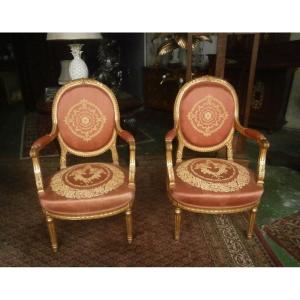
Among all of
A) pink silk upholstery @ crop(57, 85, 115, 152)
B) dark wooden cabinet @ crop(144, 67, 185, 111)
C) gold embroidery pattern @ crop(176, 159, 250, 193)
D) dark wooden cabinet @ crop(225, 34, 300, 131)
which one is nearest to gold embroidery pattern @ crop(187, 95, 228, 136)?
gold embroidery pattern @ crop(176, 159, 250, 193)

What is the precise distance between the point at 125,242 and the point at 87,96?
45.2 inches

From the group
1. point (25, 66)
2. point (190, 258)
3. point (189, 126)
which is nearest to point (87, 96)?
point (189, 126)

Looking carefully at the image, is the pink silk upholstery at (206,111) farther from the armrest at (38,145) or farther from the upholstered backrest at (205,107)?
the armrest at (38,145)

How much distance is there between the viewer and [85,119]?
2.15 m

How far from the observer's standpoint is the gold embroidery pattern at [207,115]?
2176 mm

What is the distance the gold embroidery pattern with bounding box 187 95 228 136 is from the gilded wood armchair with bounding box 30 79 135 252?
1.79ft

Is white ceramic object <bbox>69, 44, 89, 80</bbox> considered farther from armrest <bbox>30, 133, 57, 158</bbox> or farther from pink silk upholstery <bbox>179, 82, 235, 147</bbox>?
pink silk upholstery <bbox>179, 82, 235, 147</bbox>

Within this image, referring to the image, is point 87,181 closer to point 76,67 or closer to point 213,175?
point 213,175

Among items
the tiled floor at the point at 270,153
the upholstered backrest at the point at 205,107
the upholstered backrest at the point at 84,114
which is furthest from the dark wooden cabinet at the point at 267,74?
the upholstered backrest at the point at 84,114

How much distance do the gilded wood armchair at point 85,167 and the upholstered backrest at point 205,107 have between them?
0.49 m

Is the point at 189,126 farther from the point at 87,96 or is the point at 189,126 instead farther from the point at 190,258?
the point at 190,258

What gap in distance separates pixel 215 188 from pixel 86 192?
84 cm

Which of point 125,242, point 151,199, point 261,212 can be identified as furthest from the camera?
point 151,199
